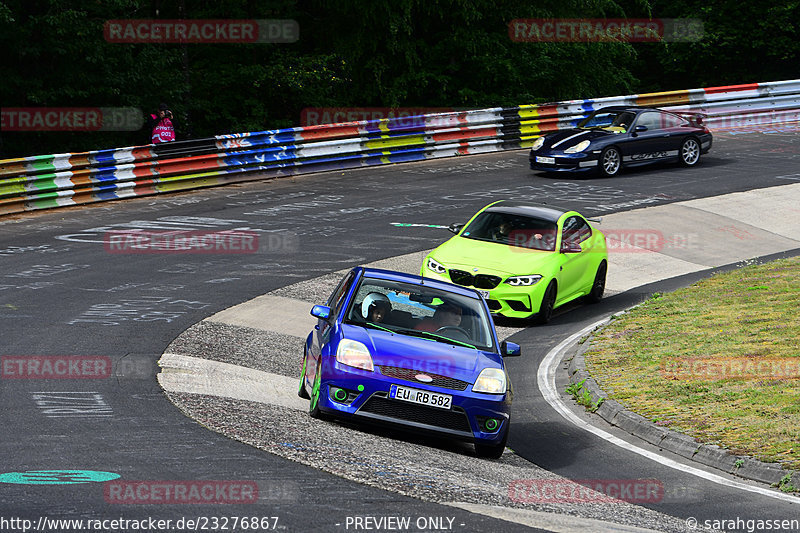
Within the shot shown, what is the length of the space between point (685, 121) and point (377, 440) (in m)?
20.8

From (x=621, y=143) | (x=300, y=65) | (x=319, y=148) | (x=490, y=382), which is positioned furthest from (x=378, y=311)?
(x=300, y=65)

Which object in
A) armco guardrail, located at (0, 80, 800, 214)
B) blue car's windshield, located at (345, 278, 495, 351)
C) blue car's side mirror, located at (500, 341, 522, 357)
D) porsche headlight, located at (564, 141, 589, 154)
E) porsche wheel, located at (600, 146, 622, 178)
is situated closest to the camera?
blue car's windshield, located at (345, 278, 495, 351)

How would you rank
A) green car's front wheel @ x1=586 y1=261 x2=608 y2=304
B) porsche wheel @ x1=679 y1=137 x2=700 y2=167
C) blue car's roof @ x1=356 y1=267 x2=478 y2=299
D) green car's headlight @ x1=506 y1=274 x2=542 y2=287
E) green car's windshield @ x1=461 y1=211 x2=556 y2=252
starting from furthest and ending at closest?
1. porsche wheel @ x1=679 y1=137 x2=700 y2=167
2. green car's front wheel @ x1=586 y1=261 x2=608 y2=304
3. green car's windshield @ x1=461 y1=211 x2=556 y2=252
4. green car's headlight @ x1=506 y1=274 x2=542 y2=287
5. blue car's roof @ x1=356 y1=267 x2=478 y2=299

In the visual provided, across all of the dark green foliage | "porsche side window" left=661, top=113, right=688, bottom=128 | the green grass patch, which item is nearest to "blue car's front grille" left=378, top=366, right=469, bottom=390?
the green grass patch

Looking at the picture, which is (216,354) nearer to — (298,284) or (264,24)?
(298,284)

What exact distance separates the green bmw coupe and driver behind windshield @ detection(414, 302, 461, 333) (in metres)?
4.71

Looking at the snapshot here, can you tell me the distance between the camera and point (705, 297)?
16.4 meters

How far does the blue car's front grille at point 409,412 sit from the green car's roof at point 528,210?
7.97 meters

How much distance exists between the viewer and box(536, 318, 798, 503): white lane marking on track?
9094mm

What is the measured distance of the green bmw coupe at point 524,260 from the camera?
15.3 metres

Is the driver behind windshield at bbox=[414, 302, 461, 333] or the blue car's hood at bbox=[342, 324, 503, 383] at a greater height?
the driver behind windshield at bbox=[414, 302, 461, 333]

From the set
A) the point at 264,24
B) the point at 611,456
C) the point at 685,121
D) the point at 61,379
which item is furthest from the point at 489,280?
the point at 264,24

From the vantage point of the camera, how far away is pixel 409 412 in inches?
362

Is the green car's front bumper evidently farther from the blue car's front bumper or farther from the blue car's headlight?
the blue car's front bumper
